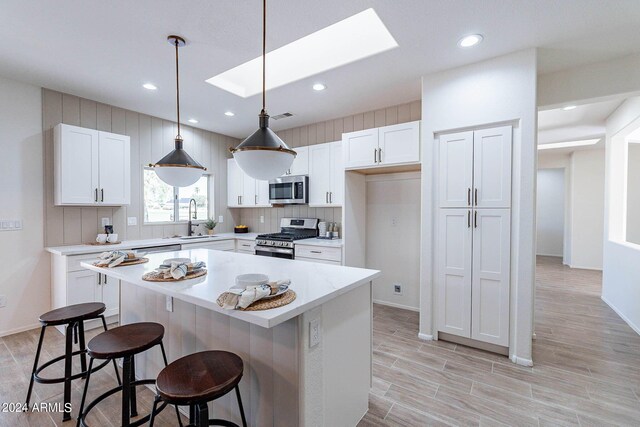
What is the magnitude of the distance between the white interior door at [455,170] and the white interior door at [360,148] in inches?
31.8

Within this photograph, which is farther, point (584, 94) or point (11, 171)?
point (11, 171)

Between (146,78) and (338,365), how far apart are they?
3.39 m

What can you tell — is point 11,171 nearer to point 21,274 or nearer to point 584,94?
point 21,274

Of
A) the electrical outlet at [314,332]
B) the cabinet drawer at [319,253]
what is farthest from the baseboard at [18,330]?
the electrical outlet at [314,332]

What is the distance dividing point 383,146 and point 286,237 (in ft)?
6.11

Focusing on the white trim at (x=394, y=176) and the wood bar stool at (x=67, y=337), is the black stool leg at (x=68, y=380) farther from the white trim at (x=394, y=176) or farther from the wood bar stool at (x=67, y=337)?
the white trim at (x=394, y=176)

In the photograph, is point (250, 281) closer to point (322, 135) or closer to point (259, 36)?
point (259, 36)

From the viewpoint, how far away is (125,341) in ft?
5.37

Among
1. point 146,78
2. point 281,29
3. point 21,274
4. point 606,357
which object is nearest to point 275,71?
point 281,29

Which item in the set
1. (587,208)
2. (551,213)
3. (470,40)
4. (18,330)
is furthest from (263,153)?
(551,213)

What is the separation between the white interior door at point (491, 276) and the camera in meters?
2.62

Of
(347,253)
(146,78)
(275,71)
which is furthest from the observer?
(347,253)

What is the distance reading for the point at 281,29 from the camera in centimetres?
227

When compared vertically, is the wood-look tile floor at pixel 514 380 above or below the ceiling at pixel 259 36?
below
